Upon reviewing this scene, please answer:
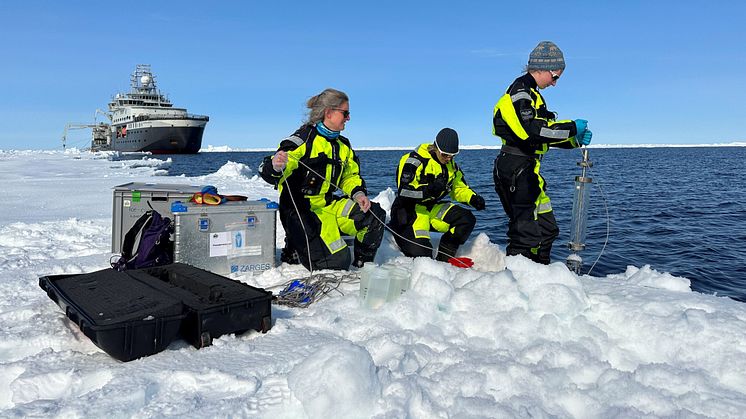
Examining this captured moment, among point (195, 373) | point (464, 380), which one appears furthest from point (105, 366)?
point (464, 380)

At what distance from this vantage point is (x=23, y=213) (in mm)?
8008

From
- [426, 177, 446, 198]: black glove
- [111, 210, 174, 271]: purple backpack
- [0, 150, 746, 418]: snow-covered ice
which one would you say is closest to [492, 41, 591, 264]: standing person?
[426, 177, 446, 198]: black glove

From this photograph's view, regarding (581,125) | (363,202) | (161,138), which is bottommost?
(363,202)

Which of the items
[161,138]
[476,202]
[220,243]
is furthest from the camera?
[161,138]

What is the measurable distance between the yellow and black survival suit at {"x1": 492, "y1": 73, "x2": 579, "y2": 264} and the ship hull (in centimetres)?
6366

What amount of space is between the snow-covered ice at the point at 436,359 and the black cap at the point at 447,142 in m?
1.25

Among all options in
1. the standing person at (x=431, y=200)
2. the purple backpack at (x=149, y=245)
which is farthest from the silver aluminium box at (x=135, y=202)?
the standing person at (x=431, y=200)

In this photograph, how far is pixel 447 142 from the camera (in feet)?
14.4

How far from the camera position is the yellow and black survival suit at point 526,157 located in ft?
13.2

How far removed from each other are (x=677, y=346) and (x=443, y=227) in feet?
8.45

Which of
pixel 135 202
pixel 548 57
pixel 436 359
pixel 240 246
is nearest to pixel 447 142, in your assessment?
pixel 548 57

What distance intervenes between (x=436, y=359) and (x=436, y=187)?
2.37 m

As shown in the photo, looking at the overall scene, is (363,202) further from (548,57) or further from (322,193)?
(548,57)

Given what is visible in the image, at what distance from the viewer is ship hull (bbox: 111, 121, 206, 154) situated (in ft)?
202
